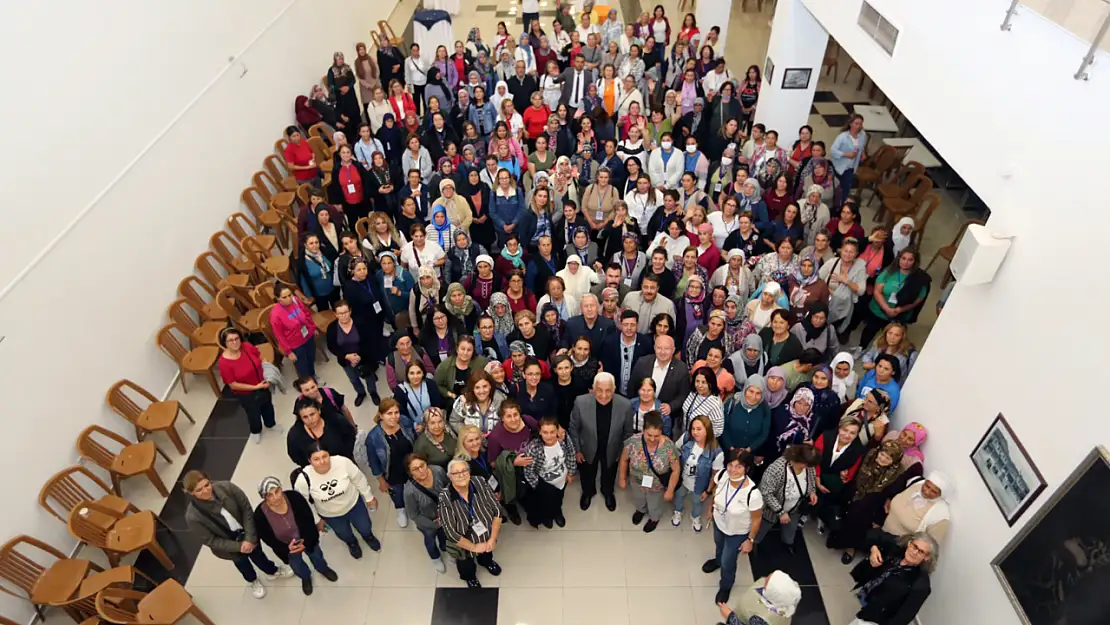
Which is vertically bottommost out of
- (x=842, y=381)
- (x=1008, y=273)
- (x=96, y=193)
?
(x=842, y=381)

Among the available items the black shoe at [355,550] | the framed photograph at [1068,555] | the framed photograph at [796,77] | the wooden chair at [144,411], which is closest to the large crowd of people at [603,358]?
the black shoe at [355,550]

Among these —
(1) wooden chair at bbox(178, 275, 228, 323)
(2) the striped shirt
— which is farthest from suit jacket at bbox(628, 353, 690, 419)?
(1) wooden chair at bbox(178, 275, 228, 323)

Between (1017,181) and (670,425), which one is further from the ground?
(1017,181)

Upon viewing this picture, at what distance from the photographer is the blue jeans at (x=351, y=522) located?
493cm

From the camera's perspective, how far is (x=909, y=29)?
5.24 metres

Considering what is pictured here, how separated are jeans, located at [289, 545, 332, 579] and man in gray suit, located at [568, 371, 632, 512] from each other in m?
2.23

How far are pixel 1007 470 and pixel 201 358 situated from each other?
7.02 m

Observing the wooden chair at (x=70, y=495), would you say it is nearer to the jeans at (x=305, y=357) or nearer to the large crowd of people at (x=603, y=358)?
the large crowd of people at (x=603, y=358)

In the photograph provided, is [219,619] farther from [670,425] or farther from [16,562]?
[670,425]

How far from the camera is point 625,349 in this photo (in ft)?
17.8

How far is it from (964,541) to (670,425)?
2.19m

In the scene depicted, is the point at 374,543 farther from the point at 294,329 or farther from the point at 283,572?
the point at 294,329

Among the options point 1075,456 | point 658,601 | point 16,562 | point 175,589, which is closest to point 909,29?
point 1075,456

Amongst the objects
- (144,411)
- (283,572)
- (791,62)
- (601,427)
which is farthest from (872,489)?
(144,411)
